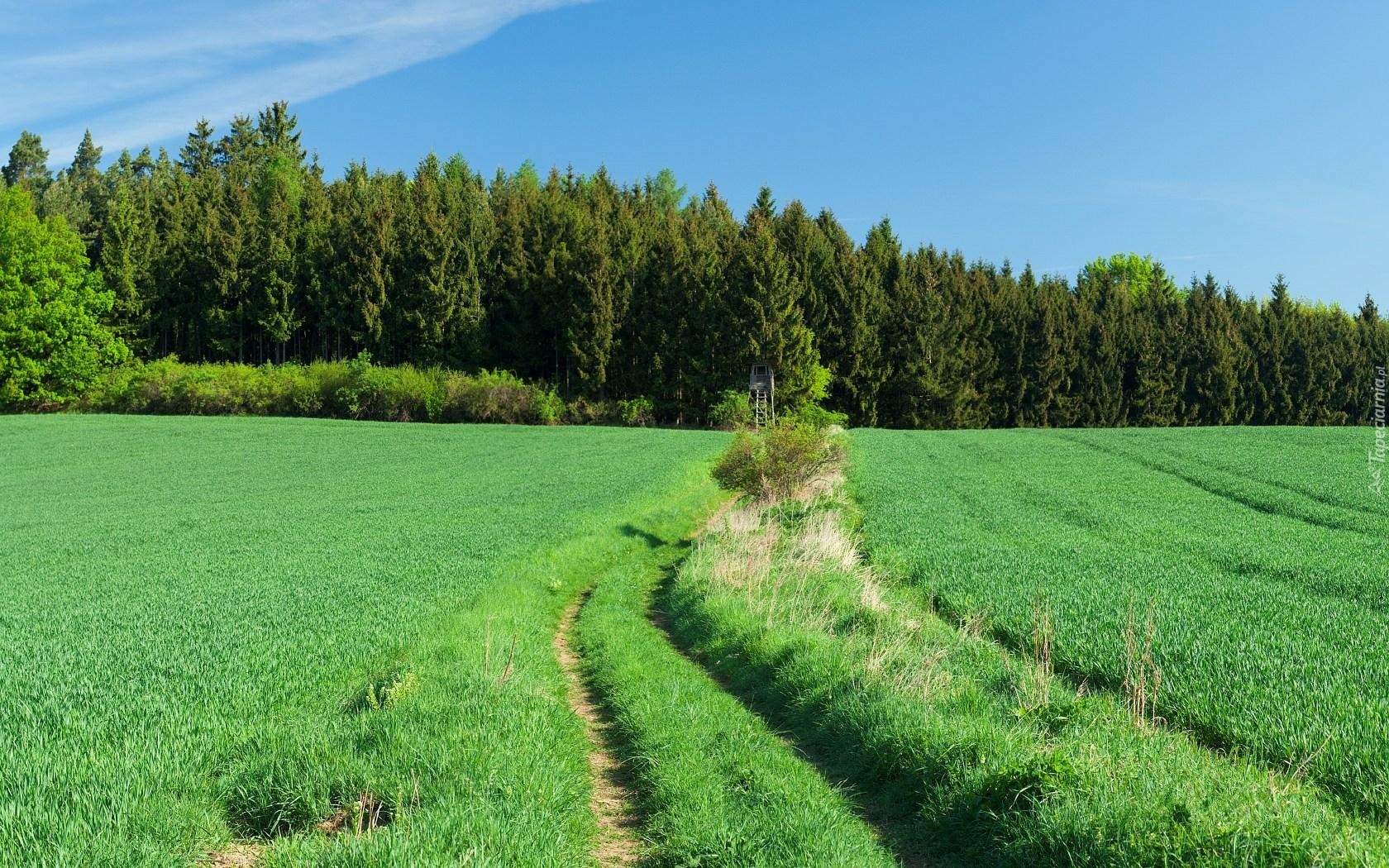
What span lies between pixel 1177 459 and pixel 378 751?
1403 inches

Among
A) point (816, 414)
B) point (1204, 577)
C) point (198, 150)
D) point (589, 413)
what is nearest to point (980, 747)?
point (1204, 577)

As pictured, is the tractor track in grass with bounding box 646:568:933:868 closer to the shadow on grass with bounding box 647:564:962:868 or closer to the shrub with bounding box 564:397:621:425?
the shadow on grass with bounding box 647:564:962:868

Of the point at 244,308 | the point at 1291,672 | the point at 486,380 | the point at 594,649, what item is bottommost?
the point at 594,649

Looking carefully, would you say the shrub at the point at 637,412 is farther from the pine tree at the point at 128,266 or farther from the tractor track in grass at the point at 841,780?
the tractor track in grass at the point at 841,780

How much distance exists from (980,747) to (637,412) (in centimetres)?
5953

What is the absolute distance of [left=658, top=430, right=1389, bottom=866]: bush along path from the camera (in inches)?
214

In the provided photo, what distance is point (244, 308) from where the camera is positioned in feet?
237

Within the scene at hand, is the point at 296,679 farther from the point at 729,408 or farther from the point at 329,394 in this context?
the point at 329,394

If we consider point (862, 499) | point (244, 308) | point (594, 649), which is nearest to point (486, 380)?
point (244, 308)

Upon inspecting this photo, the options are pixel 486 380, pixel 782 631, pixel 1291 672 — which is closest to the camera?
pixel 1291 672

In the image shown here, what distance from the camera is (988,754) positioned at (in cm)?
701

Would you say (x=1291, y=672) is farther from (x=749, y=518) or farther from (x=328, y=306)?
(x=328, y=306)

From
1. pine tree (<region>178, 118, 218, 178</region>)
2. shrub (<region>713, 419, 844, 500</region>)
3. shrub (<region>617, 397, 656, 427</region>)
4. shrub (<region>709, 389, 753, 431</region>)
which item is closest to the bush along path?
shrub (<region>713, 419, 844, 500</region>)

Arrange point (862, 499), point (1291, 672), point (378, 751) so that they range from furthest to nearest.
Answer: point (862, 499) < point (1291, 672) < point (378, 751)
